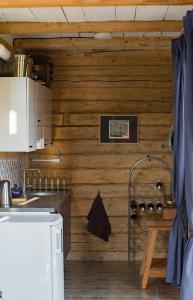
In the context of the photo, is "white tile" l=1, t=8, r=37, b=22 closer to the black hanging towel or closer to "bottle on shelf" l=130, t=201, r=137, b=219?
the black hanging towel

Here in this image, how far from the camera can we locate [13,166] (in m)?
5.14

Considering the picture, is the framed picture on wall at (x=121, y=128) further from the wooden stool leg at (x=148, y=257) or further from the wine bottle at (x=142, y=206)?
the wooden stool leg at (x=148, y=257)

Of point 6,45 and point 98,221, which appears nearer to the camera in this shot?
point 6,45

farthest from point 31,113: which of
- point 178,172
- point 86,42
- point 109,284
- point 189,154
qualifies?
point 109,284

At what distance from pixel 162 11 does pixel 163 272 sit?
7.94 ft

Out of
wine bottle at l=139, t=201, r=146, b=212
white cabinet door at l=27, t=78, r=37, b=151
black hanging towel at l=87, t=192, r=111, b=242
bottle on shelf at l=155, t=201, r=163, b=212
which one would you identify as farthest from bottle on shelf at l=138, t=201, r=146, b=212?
white cabinet door at l=27, t=78, r=37, b=151

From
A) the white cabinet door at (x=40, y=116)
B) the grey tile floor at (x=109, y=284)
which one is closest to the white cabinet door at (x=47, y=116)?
the white cabinet door at (x=40, y=116)

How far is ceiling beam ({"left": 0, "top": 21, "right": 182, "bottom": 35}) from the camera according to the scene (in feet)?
13.9

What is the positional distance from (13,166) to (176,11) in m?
2.37

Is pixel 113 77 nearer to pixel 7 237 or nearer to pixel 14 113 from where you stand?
pixel 14 113

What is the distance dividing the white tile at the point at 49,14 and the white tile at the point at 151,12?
0.66m

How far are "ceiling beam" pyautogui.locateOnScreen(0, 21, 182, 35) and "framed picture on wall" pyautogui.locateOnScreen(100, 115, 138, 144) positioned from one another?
1550 millimetres

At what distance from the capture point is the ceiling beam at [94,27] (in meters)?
4.24

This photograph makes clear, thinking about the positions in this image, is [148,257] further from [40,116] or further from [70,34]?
[70,34]
